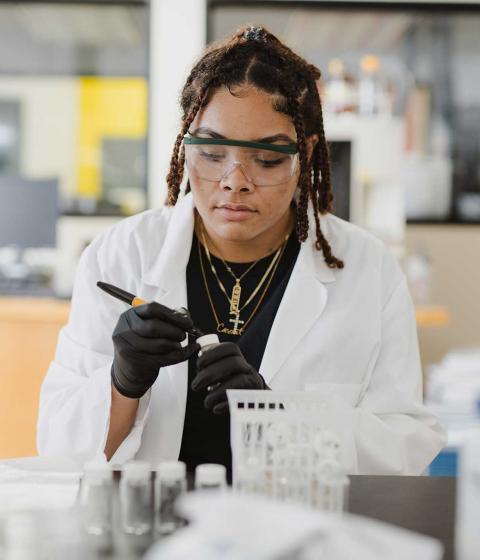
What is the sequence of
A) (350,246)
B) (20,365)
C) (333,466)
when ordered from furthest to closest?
(20,365) < (350,246) < (333,466)

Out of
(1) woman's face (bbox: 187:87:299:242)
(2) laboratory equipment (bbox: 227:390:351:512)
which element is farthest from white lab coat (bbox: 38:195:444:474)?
(2) laboratory equipment (bbox: 227:390:351:512)

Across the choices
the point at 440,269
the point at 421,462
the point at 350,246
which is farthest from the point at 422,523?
the point at 440,269

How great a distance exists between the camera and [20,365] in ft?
9.89

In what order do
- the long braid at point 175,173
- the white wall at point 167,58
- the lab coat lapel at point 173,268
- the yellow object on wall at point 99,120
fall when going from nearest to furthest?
the lab coat lapel at point 173,268
the long braid at point 175,173
the white wall at point 167,58
the yellow object on wall at point 99,120

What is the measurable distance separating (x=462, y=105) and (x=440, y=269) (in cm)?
98

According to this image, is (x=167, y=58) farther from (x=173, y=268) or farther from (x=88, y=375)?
(x=88, y=375)

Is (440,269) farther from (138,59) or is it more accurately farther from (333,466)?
(333,466)

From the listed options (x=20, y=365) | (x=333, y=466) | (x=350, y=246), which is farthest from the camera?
(x=20, y=365)

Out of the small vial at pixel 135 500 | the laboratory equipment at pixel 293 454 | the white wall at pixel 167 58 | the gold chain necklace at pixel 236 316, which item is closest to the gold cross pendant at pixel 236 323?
the gold chain necklace at pixel 236 316

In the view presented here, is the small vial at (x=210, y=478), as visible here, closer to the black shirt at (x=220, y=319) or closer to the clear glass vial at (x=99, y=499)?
the clear glass vial at (x=99, y=499)

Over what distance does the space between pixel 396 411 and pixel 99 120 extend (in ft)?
12.3

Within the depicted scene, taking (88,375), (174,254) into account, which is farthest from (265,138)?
(88,375)

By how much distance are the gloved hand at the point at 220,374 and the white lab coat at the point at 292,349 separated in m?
0.23

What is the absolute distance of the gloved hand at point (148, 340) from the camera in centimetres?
127
